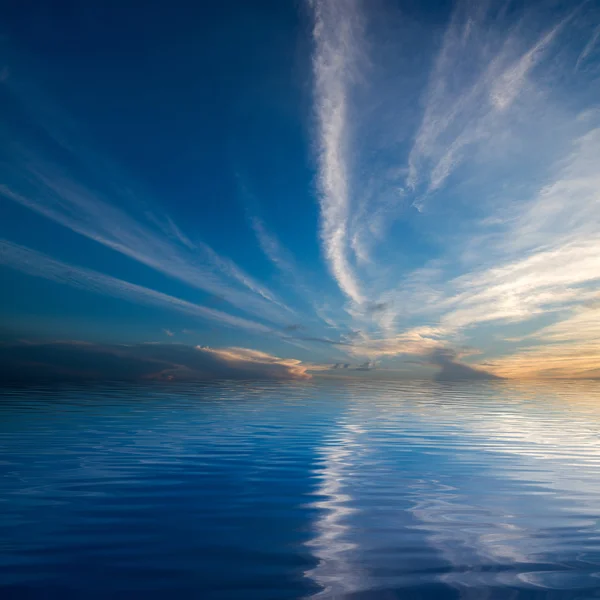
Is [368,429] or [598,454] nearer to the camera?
[598,454]

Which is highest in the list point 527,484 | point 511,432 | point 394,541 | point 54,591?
point 511,432

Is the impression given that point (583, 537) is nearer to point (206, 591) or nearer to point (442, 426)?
point (206, 591)

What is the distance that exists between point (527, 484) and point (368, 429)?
1097 cm

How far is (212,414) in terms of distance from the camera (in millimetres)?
27406

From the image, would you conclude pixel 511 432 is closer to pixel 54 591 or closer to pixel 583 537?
pixel 583 537

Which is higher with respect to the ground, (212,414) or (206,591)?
(212,414)

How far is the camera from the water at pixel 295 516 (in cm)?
598

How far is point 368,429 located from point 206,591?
57.6 feet

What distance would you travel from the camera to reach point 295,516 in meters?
8.82

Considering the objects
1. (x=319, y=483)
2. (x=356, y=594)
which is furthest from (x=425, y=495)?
(x=356, y=594)

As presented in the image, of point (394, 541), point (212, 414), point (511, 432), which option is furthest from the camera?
point (212, 414)

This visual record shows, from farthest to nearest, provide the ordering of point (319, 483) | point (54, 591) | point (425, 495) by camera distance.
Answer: point (319, 483), point (425, 495), point (54, 591)

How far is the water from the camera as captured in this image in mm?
5977

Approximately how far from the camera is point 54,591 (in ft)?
18.5
